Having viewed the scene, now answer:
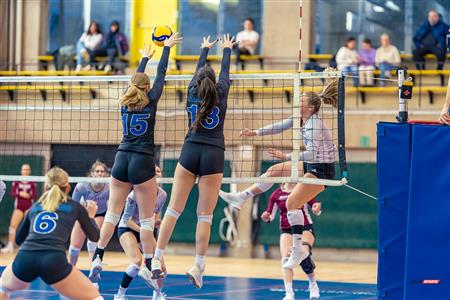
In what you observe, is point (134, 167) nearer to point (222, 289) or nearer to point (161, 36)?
point (161, 36)

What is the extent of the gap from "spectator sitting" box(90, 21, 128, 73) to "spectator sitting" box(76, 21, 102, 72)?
13cm

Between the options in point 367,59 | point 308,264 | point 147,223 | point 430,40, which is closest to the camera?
point 147,223

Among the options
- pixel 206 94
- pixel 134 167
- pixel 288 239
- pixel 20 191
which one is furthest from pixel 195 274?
pixel 20 191

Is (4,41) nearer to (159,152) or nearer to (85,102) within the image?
(85,102)

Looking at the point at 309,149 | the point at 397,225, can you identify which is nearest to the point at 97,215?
the point at 309,149

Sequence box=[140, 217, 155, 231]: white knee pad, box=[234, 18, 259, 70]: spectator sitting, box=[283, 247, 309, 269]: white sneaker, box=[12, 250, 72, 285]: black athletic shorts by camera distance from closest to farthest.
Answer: box=[12, 250, 72, 285]: black athletic shorts → box=[140, 217, 155, 231]: white knee pad → box=[283, 247, 309, 269]: white sneaker → box=[234, 18, 259, 70]: spectator sitting

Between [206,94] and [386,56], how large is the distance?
11319 millimetres

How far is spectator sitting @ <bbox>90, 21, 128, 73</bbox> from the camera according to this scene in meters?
23.1

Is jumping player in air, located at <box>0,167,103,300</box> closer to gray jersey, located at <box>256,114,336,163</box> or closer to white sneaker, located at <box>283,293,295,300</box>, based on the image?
gray jersey, located at <box>256,114,336,163</box>

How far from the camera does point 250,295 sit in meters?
13.5

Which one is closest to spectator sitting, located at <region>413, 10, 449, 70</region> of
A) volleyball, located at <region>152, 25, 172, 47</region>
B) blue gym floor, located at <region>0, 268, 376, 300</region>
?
blue gym floor, located at <region>0, 268, 376, 300</region>

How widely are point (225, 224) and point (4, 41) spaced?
7.07 metres

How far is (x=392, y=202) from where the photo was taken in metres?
10.1

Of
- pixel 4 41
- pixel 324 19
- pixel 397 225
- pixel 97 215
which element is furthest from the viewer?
pixel 4 41
